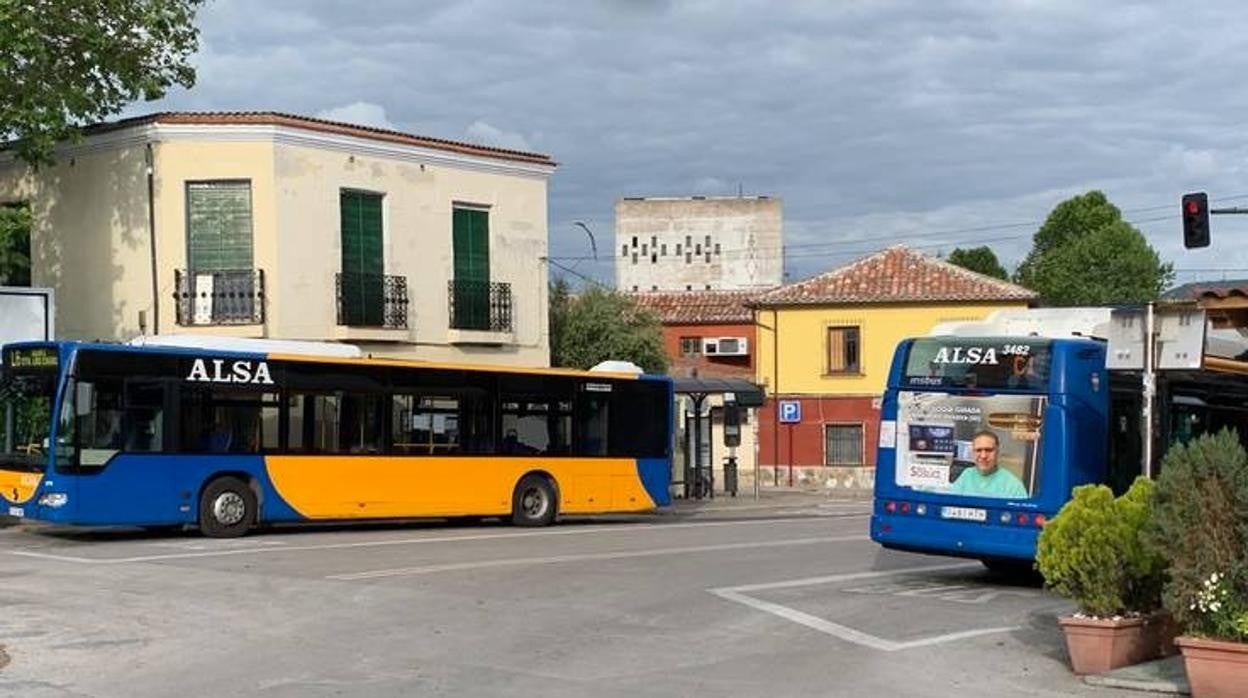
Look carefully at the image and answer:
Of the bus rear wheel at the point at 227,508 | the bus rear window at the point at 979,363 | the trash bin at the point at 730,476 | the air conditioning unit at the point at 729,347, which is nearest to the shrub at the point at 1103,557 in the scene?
the bus rear window at the point at 979,363

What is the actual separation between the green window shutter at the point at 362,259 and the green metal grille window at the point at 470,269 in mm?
1924

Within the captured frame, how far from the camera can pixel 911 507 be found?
16875 mm

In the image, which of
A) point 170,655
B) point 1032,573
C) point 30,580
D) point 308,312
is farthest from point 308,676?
point 308,312

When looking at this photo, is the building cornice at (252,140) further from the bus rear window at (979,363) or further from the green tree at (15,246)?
the bus rear window at (979,363)

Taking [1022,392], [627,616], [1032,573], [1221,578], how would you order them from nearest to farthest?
1. [1221,578]
2. [627,616]
3. [1022,392]
4. [1032,573]

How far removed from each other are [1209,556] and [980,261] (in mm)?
79536

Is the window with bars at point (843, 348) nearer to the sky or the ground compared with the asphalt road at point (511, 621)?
nearer to the sky

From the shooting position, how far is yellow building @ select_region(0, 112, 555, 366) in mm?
28812

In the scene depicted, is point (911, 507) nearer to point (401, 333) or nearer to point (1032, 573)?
point (1032, 573)

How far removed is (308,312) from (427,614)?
16.4 metres

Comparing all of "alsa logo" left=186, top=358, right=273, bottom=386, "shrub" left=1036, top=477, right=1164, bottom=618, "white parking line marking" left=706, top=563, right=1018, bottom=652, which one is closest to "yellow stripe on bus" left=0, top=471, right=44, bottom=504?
"alsa logo" left=186, top=358, right=273, bottom=386

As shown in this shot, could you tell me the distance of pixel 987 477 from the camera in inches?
643

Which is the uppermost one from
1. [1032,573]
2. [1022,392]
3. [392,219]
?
[392,219]

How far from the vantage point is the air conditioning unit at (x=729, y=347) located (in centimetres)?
5894
